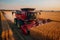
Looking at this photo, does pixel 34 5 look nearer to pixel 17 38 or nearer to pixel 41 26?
pixel 41 26

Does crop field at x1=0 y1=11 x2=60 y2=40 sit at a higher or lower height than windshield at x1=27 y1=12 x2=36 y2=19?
lower

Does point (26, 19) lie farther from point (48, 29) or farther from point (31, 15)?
point (48, 29)

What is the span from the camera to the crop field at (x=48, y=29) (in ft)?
5.16

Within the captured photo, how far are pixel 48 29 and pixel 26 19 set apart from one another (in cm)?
30

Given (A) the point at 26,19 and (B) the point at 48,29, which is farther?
(A) the point at 26,19

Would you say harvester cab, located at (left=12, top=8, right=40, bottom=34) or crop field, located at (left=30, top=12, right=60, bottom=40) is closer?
crop field, located at (left=30, top=12, right=60, bottom=40)

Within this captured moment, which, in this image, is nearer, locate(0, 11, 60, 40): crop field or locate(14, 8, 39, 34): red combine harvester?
locate(0, 11, 60, 40): crop field

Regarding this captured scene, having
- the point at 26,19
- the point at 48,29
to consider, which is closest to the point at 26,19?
the point at 26,19

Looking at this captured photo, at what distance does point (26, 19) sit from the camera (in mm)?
1810

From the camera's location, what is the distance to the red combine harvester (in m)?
1.77

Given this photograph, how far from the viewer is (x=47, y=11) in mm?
1755

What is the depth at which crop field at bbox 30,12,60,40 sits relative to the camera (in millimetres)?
1572

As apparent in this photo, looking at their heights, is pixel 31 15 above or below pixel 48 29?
above

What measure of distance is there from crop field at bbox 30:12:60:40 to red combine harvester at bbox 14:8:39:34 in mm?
72
